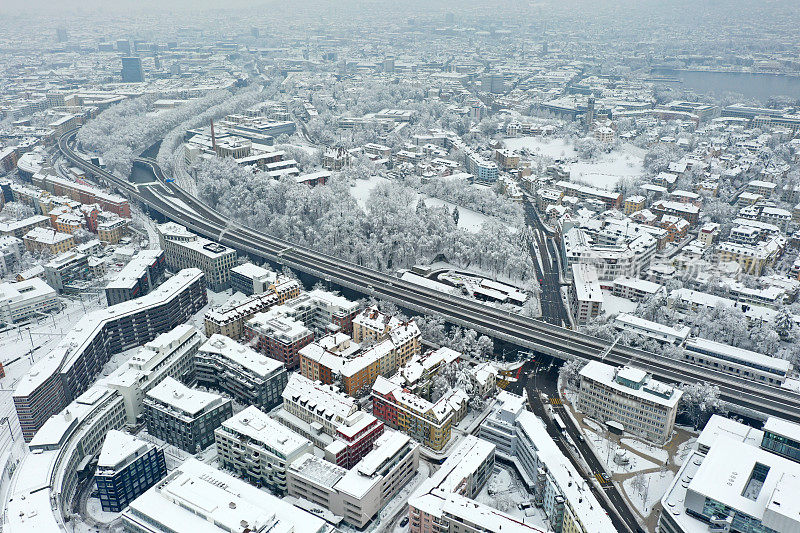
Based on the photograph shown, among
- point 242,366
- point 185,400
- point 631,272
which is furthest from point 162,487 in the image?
point 631,272

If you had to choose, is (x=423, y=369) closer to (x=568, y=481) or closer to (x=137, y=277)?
(x=568, y=481)

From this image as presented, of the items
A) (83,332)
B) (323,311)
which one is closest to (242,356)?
(323,311)

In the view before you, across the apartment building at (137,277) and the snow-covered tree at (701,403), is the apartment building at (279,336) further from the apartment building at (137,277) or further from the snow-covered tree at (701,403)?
the snow-covered tree at (701,403)

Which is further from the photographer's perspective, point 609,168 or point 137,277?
point 609,168

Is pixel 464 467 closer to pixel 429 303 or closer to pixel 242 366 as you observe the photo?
pixel 242 366

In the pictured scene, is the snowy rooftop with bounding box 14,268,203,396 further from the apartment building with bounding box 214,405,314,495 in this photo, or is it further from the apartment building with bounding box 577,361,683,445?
the apartment building with bounding box 577,361,683,445

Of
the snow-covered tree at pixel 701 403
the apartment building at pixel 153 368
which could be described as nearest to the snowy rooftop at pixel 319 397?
the apartment building at pixel 153 368
